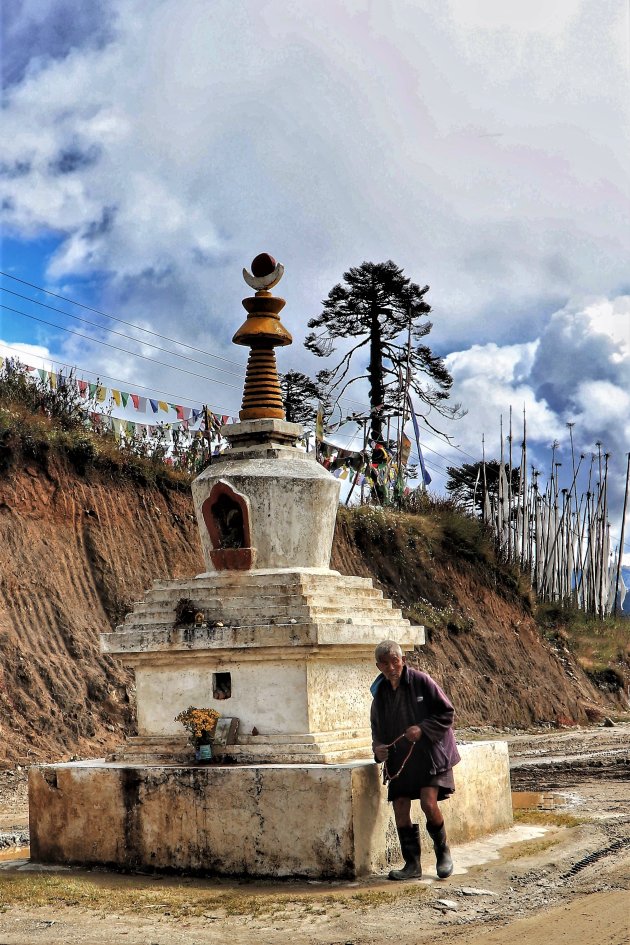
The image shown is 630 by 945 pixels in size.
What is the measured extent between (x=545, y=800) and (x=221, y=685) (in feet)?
19.7

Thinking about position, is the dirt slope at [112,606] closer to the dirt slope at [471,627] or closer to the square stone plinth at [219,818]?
the dirt slope at [471,627]

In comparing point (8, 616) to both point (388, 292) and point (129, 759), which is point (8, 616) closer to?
point (129, 759)

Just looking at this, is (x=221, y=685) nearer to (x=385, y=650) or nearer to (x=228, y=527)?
(x=228, y=527)

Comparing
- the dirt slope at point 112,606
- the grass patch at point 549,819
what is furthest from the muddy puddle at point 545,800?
the dirt slope at point 112,606

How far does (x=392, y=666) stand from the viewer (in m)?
8.05

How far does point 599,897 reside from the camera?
24.1 ft

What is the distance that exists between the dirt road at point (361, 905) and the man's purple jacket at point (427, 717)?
0.89 meters

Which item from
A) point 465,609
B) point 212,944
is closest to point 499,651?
point 465,609

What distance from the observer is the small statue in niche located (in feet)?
32.4

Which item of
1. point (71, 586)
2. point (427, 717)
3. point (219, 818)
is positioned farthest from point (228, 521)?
point (71, 586)

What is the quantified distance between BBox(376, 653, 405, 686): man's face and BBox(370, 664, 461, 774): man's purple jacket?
0.06m

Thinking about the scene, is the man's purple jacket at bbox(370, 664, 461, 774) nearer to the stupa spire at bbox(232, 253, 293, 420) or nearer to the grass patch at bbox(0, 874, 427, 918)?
the grass patch at bbox(0, 874, 427, 918)

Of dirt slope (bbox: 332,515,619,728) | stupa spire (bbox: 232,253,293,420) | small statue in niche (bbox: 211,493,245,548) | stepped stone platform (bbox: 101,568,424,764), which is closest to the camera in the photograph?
stepped stone platform (bbox: 101,568,424,764)

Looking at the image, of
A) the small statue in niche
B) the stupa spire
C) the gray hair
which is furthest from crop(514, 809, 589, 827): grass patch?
the stupa spire
